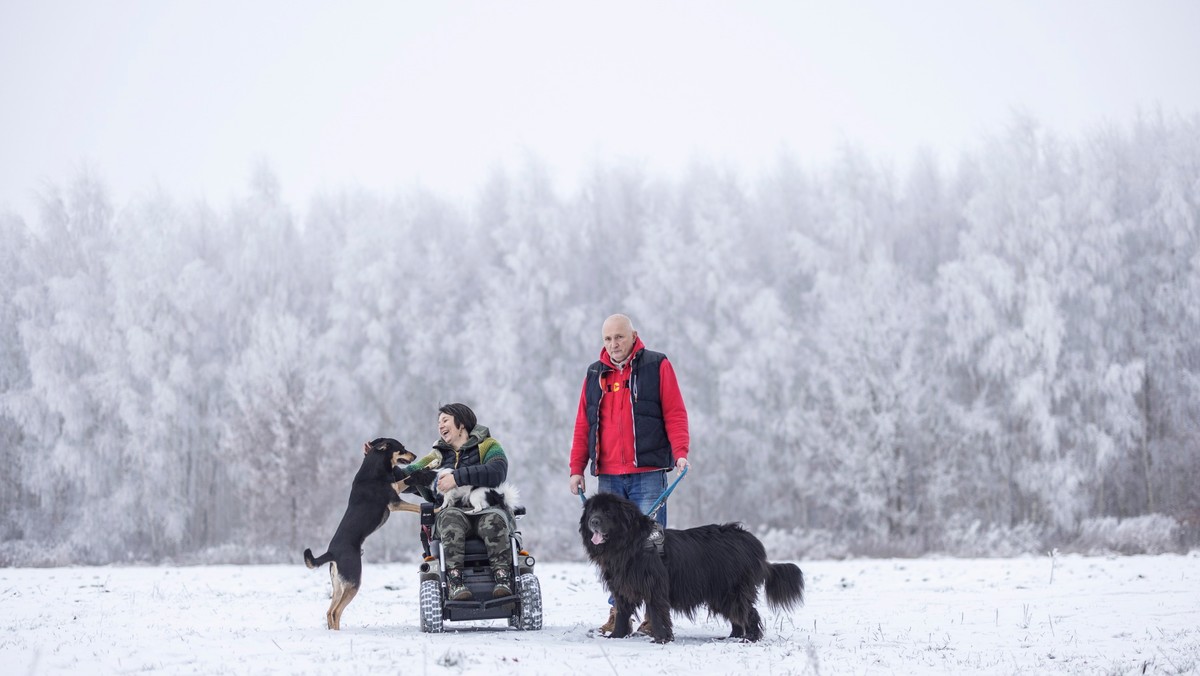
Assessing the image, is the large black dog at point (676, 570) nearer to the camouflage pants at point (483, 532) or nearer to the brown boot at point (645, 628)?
the brown boot at point (645, 628)

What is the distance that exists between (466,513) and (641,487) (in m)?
1.18

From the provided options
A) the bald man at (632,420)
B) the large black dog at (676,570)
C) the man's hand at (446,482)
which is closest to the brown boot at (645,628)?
the large black dog at (676,570)

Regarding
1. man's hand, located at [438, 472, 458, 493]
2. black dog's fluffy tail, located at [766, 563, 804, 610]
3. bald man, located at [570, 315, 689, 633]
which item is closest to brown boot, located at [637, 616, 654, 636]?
bald man, located at [570, 315, 689, 633]

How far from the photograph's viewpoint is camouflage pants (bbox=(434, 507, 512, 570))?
677cm

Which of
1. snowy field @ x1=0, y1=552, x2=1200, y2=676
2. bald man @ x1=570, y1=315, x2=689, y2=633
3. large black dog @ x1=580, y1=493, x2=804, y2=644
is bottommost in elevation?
snowy field @ x1=0, y1=552, x2=1200, y2=676

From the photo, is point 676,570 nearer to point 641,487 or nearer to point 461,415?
point 641,487

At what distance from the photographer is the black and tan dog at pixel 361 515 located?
6.73 meters

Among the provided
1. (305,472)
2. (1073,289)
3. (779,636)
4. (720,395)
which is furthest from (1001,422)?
(779,636)

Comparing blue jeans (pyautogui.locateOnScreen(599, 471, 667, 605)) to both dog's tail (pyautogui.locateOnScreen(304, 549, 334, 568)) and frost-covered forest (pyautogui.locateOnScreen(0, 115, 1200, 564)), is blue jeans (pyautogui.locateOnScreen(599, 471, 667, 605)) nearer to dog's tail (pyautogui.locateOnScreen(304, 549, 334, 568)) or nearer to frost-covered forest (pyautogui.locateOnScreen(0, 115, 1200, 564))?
dog's tail (pyautogui.locateOnScreen(304, 549, 334, 568))

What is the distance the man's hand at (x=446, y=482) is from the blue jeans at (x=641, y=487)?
986 millimetres

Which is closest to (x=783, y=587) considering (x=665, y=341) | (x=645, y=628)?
(x=645, y=628)

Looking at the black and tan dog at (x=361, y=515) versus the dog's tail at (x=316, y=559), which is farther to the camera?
the black and tan dog at (x=361, y=515)

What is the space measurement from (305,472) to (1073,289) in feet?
59.9

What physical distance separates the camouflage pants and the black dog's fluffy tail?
Result: 1.71 meters
